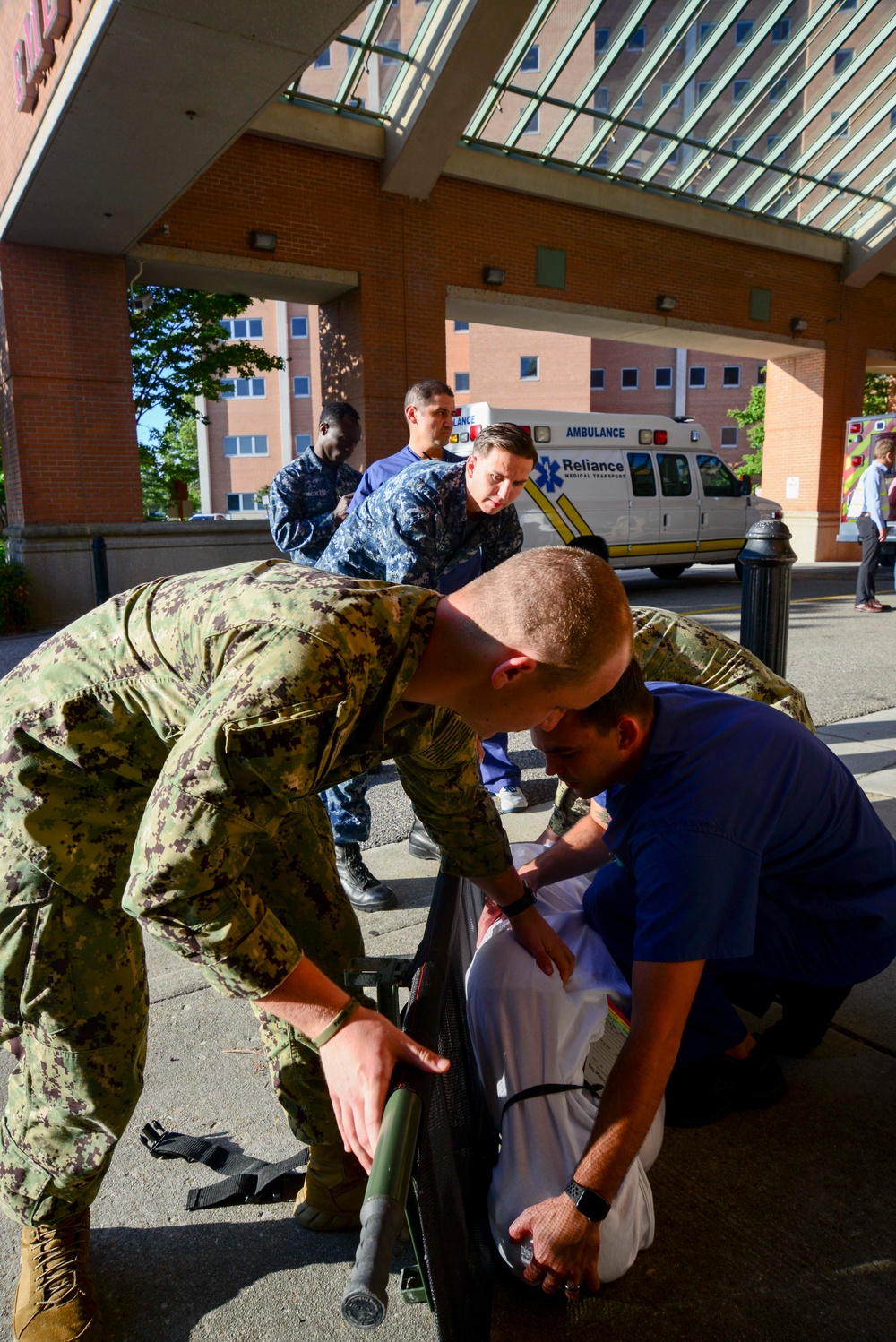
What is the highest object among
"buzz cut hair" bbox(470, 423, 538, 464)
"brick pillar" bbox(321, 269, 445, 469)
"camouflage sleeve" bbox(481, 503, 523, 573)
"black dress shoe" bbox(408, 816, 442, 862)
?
"brick pillar" bbox(321, 269, 445, 469)

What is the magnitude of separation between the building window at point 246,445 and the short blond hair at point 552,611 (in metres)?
55.3

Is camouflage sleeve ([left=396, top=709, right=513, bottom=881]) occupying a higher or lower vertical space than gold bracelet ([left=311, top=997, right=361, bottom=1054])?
higher

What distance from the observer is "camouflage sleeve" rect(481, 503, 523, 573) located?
3.98 m

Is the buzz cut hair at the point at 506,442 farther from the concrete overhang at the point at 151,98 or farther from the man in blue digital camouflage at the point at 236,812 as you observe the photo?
the concrete overhang at the point at 151,98

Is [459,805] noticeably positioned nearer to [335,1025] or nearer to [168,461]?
[335,1025]

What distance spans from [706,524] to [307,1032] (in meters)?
13.9

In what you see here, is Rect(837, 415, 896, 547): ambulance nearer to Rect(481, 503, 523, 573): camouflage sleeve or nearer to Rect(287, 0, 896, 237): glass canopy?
Rect(287, 0, 896, 237): glass canopy

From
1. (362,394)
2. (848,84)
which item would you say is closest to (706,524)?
(362,394)

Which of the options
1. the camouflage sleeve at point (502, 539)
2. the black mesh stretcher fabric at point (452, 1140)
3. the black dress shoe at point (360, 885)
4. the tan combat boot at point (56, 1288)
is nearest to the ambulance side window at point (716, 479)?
the camouflage sleeve at point (502, 539)

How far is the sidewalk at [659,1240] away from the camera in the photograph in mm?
1700

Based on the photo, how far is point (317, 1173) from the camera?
193 cm

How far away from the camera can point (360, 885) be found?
3.50m

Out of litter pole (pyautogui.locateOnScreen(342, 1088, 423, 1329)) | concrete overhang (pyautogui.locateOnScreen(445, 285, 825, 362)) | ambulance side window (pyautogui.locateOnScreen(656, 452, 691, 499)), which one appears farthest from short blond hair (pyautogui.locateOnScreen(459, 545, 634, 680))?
concrete overhang (pyautogui.locateOnScreen(445, 285, 825, 362))

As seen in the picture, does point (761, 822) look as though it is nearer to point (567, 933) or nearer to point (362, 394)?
point (567, 933)
